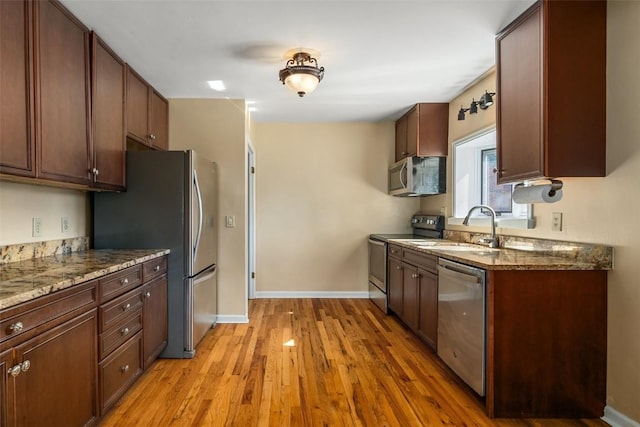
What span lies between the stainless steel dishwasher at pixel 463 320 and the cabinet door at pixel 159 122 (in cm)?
271

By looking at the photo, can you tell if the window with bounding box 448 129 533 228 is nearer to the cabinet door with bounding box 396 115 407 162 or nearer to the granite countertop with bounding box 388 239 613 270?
the cabinet door with bounding box 396 115 407 162

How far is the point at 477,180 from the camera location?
372cm

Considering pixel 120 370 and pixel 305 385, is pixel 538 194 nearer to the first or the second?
pixel 305 385

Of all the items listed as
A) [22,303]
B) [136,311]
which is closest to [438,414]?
[136,311]

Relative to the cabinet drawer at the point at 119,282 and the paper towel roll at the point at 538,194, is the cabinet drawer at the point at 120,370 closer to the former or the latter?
the cabinet drawer at the point at 119,282

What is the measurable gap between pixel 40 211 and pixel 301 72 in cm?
194

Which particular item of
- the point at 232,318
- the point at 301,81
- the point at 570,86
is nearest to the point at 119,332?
the point at 232,318

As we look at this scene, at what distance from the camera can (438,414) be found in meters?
2.08

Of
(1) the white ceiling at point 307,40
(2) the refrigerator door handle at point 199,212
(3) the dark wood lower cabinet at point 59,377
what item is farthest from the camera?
(2) the refrigerator door handle at point 199,212

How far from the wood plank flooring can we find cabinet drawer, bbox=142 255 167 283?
69 centimetres

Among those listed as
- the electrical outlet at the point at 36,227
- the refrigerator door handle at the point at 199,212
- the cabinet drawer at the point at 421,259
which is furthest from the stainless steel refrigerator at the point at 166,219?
the cabinet drawer at the point at 421,259

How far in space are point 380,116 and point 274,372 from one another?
3.21 m

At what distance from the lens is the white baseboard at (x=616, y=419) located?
185 cm

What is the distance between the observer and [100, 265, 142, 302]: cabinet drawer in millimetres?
1913
